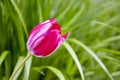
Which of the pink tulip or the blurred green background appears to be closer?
the pink tulip

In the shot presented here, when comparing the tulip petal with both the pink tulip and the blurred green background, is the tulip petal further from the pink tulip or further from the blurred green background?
the blurred green background

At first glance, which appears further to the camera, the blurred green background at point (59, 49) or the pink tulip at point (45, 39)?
the blurred green background at point (59, 49)

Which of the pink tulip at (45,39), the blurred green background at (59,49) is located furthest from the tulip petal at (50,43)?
the blurred green background at (59,49)

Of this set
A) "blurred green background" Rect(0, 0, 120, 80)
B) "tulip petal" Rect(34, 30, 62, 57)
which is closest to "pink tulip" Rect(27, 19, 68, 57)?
"tulip petal" Rect(34, 30, 62, 57)

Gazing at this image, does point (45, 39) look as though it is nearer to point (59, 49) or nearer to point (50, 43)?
point (50, 43)

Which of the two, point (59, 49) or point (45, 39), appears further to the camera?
point (59, 49)

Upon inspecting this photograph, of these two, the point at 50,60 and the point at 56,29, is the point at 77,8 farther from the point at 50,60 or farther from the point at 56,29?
the point at 56,29

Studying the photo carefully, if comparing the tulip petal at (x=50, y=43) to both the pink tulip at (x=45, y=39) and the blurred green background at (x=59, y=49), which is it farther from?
the blurred green background at (x=59, y=49)

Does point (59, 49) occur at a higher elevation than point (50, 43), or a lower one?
higher

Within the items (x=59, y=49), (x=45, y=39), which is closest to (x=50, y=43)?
(x=45, y=39)
